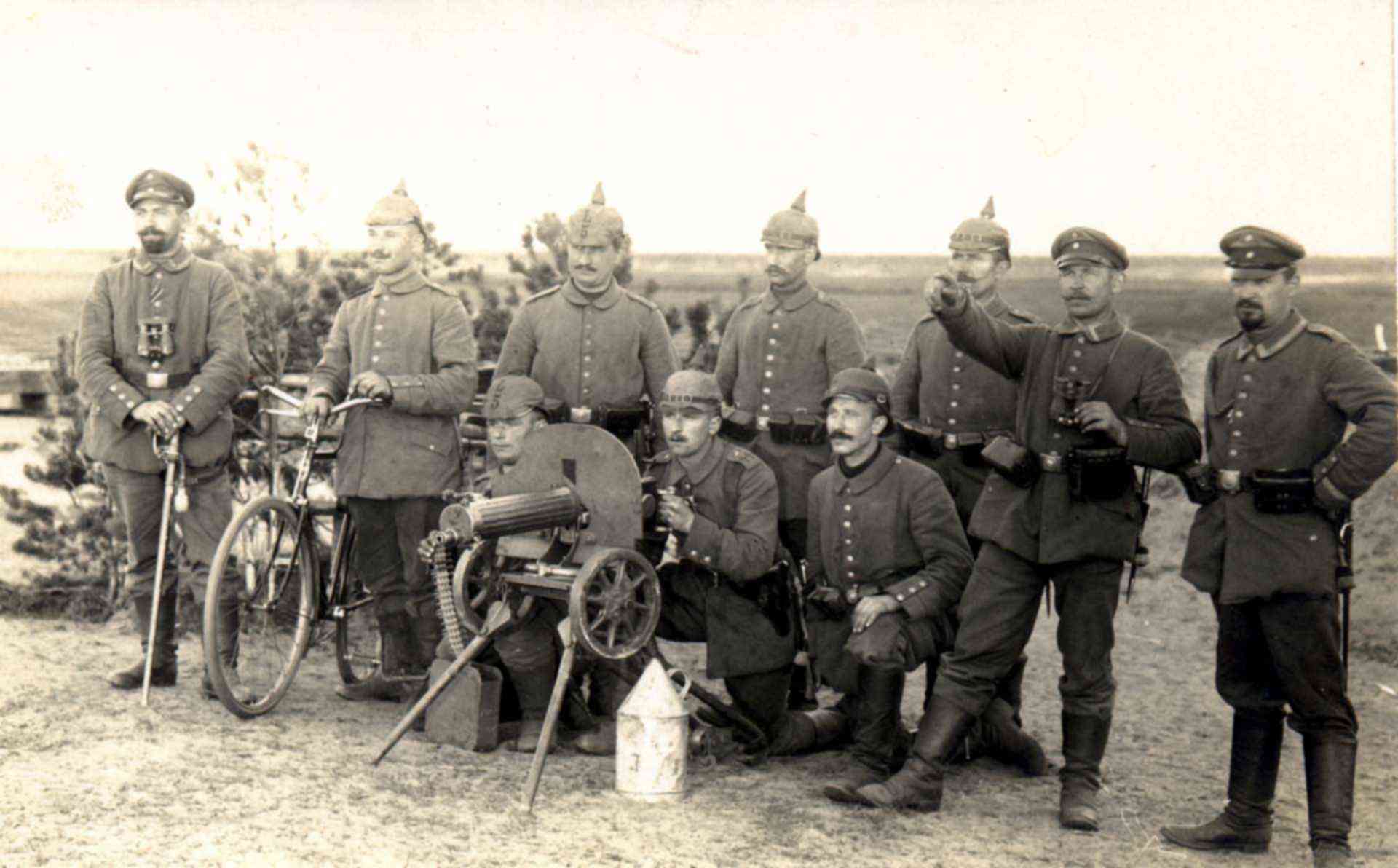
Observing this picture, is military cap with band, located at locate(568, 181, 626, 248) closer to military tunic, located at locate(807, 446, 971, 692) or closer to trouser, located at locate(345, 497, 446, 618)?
trouser, located at locate(345, 497, 446, 618)

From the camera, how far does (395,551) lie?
631 cm

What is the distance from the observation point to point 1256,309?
4.66m

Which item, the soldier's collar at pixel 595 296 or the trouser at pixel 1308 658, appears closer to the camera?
the trouser at pixel 1308 658

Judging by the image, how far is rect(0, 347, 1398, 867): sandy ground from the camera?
451 centimetres

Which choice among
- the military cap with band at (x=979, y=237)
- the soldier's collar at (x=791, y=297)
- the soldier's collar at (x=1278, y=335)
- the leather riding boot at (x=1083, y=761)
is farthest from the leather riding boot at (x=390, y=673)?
the soldier's collar at (x=1278, y=335)

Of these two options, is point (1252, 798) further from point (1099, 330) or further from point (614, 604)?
point (614, 604)

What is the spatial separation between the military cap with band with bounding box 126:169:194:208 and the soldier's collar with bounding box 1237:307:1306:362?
4407 mm

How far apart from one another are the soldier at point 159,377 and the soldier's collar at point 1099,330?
352cm

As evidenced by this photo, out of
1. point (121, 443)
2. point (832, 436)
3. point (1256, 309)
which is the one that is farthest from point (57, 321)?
point (1256, 309)

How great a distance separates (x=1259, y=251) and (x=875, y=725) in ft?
7.02

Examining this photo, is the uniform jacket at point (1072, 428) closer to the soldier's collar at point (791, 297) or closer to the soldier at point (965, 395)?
the soldier at point (965, 395)

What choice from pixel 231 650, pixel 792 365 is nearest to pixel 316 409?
pixel 231 650

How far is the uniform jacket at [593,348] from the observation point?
20.4 ft

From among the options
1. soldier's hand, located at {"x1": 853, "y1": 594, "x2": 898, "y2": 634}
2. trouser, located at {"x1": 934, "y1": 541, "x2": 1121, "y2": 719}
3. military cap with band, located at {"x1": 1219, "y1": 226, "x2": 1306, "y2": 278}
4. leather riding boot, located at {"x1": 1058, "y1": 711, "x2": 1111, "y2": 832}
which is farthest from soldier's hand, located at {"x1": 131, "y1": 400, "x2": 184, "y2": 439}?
military cap with band, located at {"x1": 1219, "y1": 226, "x2": 1306, "y2": 278}
